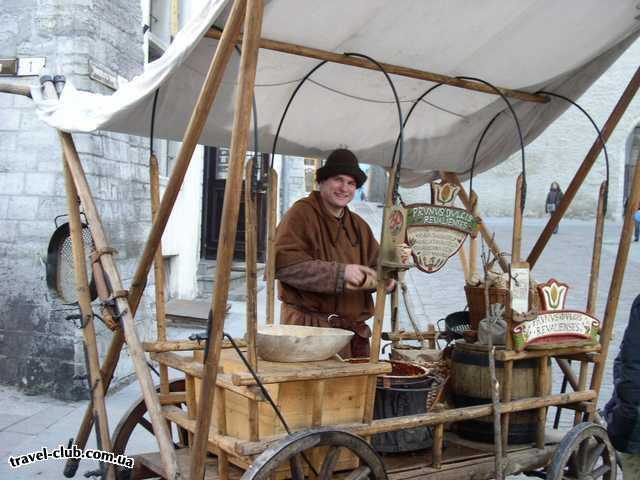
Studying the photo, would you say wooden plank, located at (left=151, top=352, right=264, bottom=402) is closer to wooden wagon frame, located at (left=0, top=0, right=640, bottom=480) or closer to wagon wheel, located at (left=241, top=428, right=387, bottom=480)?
wooden wagon frame, located at (left=0, top=0, right=640, bottom=480)

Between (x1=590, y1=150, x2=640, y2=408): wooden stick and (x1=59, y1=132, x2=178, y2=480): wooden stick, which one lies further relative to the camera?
(x1=590, y1=150, x2=640, y2=408): wooden stick

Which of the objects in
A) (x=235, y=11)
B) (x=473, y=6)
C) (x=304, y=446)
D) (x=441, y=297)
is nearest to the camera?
(x=235, y=11)

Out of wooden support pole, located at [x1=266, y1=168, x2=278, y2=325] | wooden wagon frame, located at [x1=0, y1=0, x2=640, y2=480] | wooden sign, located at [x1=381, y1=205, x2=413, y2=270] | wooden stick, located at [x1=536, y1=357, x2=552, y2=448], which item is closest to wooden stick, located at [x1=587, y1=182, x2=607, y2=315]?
wooden wagon frame, located at [x1=0, y1=0, x2=640, y2=480]

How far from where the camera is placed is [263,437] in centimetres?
289

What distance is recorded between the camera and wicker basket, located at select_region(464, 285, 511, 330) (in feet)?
12.8

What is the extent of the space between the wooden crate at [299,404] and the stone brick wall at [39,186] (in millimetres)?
3614

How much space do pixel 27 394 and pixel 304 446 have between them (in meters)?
4.39

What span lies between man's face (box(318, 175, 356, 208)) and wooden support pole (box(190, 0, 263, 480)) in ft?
5.42

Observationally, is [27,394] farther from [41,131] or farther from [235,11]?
[235,11]

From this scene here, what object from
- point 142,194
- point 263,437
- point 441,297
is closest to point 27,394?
point 142,194

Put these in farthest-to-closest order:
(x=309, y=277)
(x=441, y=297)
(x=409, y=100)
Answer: (x=441, y=297) < (x=409, y=100) < (x=309, y=277)

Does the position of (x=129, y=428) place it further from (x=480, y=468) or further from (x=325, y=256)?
(x=480, y=468)

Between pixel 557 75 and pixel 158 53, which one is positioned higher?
pixel 158 53

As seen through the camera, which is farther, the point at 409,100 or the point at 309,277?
the point at 409,100
